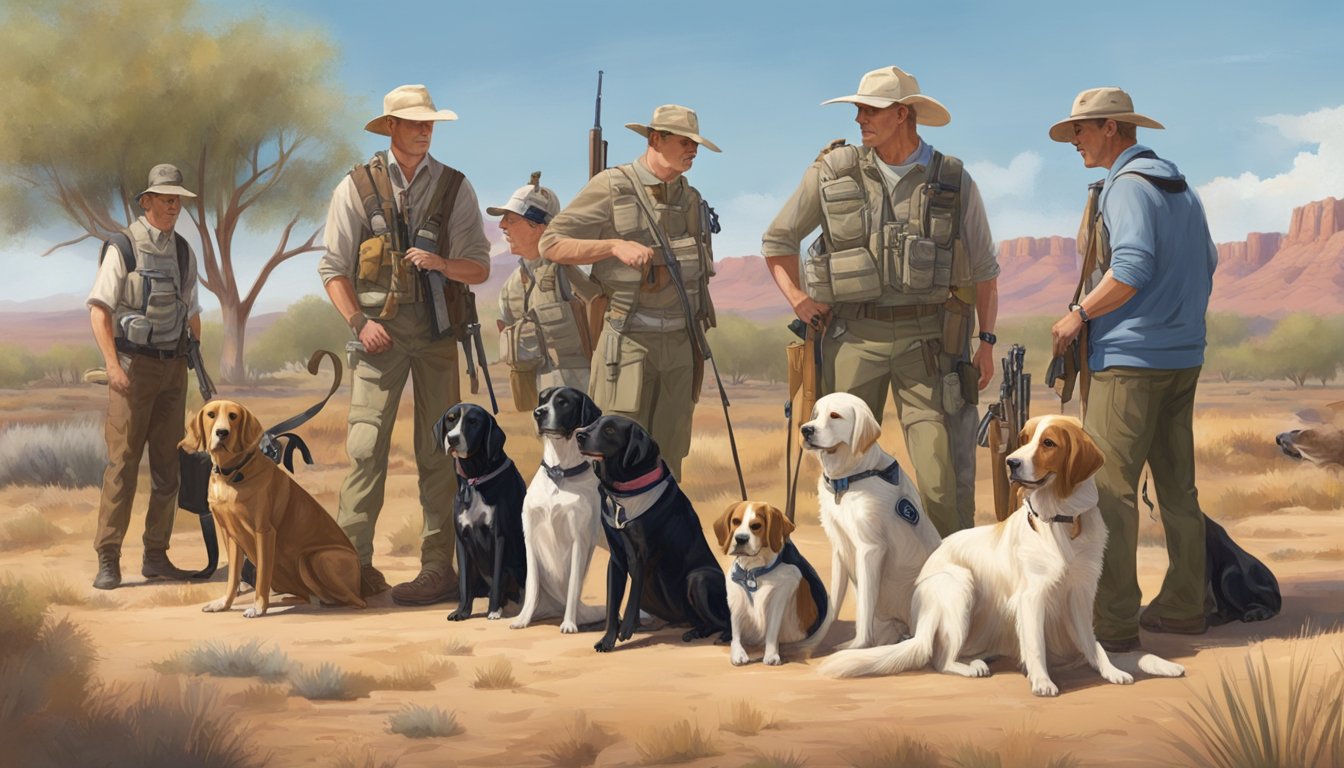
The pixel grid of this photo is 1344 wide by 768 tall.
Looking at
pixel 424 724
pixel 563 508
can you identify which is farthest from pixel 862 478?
pixel 424 724

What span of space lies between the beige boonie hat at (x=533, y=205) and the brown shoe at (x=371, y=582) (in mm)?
2686

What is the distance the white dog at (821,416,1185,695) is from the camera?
6008mm

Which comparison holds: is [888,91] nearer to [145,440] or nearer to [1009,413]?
[1009,413]

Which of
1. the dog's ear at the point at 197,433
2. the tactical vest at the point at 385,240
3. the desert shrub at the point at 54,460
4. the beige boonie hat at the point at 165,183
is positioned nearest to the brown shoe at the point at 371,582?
the dog's ear at the point at 197,433

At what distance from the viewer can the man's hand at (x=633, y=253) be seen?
302 inches

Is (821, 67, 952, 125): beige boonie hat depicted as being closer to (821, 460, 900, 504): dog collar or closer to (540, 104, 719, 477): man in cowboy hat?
(540, 104, 719, 477): man in cowboy hat

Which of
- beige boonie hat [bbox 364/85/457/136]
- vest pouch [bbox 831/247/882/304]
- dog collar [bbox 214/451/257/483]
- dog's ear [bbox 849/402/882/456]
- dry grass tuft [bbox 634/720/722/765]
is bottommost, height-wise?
dry grass tuft [bbox 634/720/722/765]

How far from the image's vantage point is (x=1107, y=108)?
22.8ft

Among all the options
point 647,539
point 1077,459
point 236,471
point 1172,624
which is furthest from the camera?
point 236,471

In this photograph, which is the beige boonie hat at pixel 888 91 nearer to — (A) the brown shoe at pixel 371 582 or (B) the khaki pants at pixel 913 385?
(B) the khaki pants at pixel 913 385

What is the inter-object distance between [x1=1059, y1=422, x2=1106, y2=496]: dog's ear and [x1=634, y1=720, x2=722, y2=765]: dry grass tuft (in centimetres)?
185

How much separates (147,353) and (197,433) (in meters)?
1.54

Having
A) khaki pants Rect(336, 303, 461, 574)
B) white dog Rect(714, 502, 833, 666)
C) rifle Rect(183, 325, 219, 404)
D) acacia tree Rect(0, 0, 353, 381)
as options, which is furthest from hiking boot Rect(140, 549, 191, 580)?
acacia tree Rect(0, 0, 353, 381)

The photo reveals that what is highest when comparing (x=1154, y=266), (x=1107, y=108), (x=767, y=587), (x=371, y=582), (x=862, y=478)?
(x=1107, y=108)
